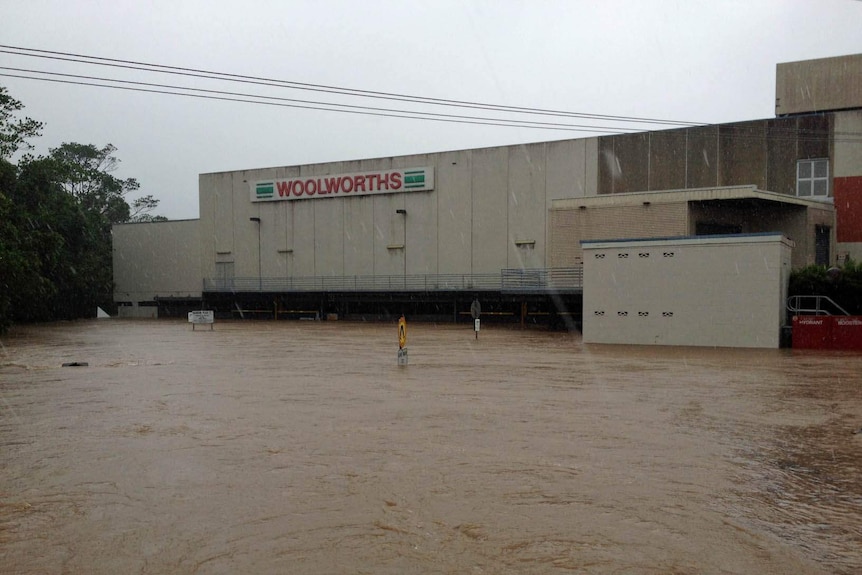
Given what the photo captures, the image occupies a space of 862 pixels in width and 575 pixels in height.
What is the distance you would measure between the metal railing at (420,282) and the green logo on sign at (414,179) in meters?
6.08

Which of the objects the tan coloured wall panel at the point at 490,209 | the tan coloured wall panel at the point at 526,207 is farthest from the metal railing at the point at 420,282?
the tan coloured wall panel at the point at 526,207

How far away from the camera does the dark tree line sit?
39781 millimetres

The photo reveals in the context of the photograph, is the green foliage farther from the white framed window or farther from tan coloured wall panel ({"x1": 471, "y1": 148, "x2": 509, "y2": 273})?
tan coloured wall panel ({"x1": 471, "y1": 148, "x2": 509, "y2": 273})

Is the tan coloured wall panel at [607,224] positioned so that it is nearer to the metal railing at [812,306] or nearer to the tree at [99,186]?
the metal railing at [812,306]

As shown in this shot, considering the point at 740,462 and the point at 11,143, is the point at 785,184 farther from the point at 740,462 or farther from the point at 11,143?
the point at 11,143

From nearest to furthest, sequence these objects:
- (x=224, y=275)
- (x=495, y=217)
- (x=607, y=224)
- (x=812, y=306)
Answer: (x=812, y=306) → (x=607, y=224) → (x=495, y=217) → (x=224, y=275)

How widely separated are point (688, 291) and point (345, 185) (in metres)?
31.5

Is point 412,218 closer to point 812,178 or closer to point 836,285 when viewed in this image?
point 812,178

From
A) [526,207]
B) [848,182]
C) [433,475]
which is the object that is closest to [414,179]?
[526,207]

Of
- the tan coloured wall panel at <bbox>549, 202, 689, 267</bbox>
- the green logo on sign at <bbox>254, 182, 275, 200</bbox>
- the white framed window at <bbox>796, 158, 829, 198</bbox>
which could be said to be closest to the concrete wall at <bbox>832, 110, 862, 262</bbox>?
the white framed window at <bbox>796, 158, 829, 198</bbox>

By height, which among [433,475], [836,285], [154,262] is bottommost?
[433,475]

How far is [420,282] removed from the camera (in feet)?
171

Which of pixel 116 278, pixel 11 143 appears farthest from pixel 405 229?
pixel 116 278

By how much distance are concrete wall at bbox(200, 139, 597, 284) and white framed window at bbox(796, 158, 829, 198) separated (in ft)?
36.1
